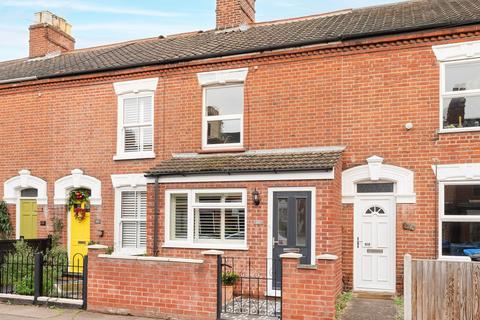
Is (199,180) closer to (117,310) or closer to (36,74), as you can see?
(117,310)

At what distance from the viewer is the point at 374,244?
10.2 m

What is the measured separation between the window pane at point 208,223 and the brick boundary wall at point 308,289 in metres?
3.35

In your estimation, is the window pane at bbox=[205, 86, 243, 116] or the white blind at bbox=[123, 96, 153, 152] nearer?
the window pane at bbox=[205, 86, 243, 116]

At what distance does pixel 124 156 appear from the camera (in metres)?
13.0

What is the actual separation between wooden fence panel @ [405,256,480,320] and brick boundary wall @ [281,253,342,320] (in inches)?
45.7

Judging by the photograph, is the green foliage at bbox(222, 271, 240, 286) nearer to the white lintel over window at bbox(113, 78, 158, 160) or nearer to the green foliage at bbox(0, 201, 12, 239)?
the white lintel over window at bbox(113, 78, 158, 160)

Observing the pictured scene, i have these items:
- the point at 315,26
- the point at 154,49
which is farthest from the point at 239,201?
the point at 154,49

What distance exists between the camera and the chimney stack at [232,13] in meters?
14.7

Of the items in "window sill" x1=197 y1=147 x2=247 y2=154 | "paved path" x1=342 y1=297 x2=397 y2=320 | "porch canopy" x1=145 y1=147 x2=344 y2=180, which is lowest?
"paved path" x1=342 y1=297 x2=397 y2=320

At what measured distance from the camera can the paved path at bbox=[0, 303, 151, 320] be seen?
8.68 m

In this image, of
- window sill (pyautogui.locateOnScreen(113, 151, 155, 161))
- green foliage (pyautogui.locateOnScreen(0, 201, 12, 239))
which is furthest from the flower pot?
green foliage (pyautogui.locateOnScreen(0, 201, 12, 239))

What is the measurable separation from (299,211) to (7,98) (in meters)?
10.3

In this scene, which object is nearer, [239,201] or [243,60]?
[239,201]

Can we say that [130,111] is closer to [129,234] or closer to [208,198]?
[129,234]
